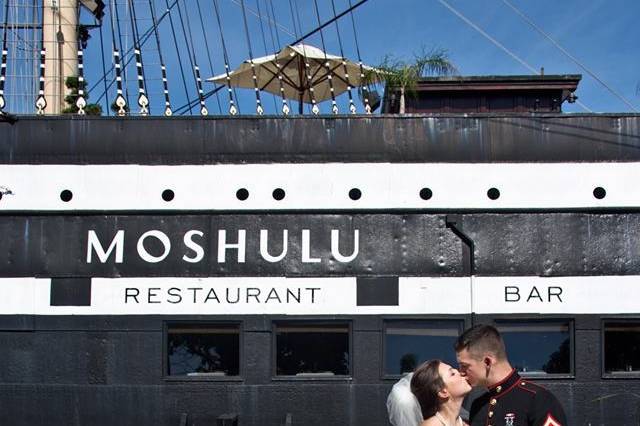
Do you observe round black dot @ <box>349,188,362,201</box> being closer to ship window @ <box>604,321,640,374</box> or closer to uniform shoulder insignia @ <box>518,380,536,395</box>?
ship window @ <box>604,321,640,374</box>

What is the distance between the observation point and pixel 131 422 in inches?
312

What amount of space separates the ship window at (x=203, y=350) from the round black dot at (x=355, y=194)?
158 cm

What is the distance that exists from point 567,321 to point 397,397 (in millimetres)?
4482

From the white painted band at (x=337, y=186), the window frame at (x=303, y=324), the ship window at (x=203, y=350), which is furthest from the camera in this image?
the white painted band at (x=337, y=186)

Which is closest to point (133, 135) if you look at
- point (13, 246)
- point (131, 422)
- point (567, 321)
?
point (13, 246)

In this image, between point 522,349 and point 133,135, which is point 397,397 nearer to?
point 522,349

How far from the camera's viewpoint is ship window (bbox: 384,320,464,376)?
7.91 metres

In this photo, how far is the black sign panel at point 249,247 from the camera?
26.5 feet

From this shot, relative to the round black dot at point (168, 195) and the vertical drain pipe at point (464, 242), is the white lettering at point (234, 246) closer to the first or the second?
the round black dot at point (168, 195)

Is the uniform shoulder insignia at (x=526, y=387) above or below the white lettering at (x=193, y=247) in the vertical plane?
below

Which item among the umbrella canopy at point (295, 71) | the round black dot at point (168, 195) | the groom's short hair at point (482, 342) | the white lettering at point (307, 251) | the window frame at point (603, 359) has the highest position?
the umbrella canopy at point (295, 71)

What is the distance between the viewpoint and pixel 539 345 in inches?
313

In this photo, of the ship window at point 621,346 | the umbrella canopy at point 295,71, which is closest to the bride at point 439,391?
the ship window at point 621,346

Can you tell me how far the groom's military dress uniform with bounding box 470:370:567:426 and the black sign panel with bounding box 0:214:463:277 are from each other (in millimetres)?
4110
